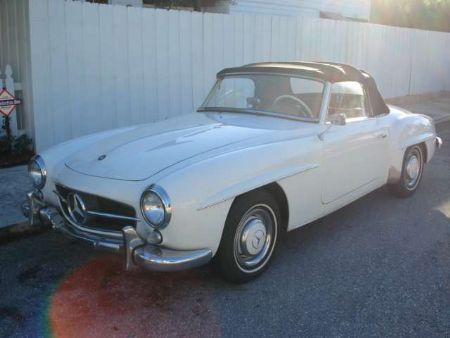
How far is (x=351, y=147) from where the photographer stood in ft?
15.4

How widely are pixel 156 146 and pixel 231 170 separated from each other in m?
0.71

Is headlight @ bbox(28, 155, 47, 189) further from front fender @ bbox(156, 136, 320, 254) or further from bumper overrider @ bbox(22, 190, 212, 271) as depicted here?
front fender @ bbox(156, 136, 320, 254)

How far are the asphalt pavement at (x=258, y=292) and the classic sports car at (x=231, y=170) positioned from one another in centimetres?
31

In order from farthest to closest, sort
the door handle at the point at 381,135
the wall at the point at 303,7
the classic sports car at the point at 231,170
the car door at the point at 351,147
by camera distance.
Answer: the wall at the point at 303,7 < the door handle at the point at 381,135 < the car door at the point at 351,147 < the classic sports car at the point at 231,170

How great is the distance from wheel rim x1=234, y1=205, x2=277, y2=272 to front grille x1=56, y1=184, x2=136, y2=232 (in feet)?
2.53

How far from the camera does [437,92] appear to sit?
1636cm

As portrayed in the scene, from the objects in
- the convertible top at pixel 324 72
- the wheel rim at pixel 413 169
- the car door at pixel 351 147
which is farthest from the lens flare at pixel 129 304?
the wheel rim at pixel 413 169

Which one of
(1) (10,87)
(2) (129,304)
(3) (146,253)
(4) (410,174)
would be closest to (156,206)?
(3) (146,253)

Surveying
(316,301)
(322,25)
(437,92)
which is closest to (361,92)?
(316,301)

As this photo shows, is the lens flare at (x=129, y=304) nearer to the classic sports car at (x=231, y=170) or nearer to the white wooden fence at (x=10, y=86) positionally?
the classic sports car at (x=231, y=170)

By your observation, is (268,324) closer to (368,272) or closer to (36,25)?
(368,272)

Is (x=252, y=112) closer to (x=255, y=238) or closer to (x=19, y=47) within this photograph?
(x=255, y=238)

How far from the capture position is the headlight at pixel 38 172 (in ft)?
13.3

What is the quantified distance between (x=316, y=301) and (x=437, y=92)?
14.4m
